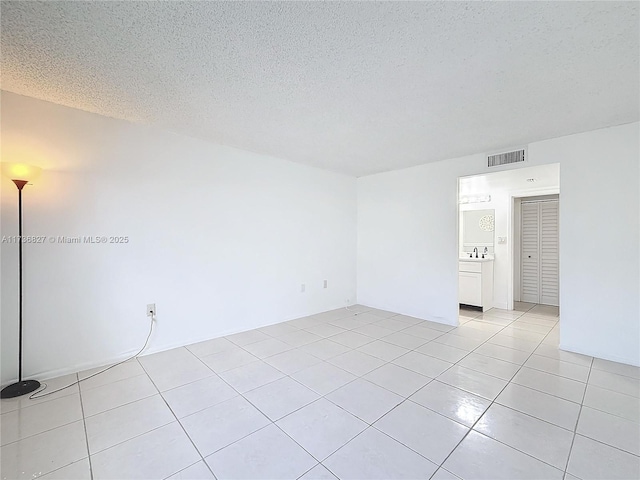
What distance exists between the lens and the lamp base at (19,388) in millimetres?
2137

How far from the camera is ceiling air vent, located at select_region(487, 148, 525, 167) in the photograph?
3.37 meters

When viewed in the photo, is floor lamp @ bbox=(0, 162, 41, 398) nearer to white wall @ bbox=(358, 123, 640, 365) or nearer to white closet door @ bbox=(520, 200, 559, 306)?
white wall @ bbox=(358, 123, 640, 365)

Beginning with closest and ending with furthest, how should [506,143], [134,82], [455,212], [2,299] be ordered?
1. [134,82]
2. [2,299]
3. [506,143]
4. [455,212]

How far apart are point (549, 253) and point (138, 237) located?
256 inches

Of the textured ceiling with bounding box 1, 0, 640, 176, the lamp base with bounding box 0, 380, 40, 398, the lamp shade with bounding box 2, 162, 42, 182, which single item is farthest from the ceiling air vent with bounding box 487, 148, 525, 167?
the lamp base with bounding box 0, 380, 40, 398

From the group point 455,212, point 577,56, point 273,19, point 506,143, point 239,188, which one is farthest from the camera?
point 455,212

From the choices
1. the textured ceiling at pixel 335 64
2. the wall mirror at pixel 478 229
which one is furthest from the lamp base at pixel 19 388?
the wall mirror at pixel 478 229

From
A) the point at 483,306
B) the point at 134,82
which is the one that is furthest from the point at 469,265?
the point at 134,82

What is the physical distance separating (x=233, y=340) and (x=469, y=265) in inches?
156

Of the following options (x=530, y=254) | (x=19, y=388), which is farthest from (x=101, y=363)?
(x=530, y=254)

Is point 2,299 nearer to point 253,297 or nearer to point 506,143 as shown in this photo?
point 253,297

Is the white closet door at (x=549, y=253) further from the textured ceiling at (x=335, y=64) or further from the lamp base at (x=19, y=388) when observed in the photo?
the lamp base at (x=19, y=388)

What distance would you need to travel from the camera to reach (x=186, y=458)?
5.11 feet

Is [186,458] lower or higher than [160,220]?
lower
